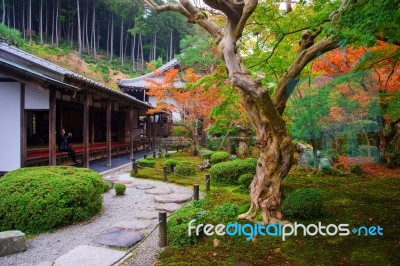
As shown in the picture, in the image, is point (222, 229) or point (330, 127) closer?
point (222, 229)

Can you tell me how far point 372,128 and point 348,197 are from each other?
864cm

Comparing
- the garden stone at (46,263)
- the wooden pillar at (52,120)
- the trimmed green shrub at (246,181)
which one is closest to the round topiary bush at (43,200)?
the garden stone at (46,263)

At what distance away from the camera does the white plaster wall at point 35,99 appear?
9555 millimetres

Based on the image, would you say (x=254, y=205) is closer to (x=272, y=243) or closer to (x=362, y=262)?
(x=272, y=243)

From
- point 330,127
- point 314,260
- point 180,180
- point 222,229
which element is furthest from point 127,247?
point 330,127

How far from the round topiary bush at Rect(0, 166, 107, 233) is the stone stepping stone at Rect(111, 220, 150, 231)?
848mm

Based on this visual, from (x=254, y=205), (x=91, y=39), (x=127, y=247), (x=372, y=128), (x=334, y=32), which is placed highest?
(x=91, y=39)

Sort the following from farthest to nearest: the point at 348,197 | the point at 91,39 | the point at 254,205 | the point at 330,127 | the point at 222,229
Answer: the point at 91,39, the point at 330,127, the point at 348,197, the point at 254,205, the point at 222,229

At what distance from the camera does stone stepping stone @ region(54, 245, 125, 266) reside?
15.4 ft

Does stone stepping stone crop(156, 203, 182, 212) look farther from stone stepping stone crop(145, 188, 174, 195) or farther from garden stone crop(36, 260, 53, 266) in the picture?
garden stone crop(36, 260, 53, 266)

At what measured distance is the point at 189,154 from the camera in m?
19.7

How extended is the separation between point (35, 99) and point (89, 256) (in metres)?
6.72

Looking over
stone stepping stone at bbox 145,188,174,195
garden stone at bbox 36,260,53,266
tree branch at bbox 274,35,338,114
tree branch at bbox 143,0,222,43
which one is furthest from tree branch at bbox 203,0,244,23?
stone stepping stone at bbox 145,188,174,195

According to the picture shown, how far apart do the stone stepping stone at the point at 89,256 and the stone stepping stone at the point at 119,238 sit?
0.25m
